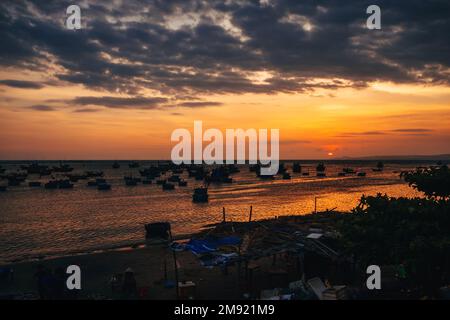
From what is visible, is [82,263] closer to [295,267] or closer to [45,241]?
[45,241]

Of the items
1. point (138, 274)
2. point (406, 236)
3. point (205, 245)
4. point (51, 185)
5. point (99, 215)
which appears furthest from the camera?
point (51, 185)

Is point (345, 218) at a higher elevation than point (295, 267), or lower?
higher

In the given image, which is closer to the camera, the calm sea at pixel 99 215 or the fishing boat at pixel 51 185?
the calm sea at pixel 99 215

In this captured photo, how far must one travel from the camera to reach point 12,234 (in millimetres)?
38188

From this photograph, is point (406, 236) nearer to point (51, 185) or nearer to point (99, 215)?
point (99, 215)

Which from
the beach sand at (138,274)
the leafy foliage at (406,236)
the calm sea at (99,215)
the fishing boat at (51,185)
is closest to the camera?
the leafy foliage at (406,236)

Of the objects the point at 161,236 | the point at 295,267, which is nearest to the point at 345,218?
the point at 295,267

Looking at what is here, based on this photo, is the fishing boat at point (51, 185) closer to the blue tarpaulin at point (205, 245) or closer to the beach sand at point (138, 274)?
the beach sand at point (138, 274)

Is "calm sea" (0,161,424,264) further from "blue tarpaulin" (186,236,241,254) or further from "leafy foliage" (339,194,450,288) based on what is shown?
"leafy foliage" (339,194,450,288)

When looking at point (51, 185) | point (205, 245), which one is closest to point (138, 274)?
point (205, 245)

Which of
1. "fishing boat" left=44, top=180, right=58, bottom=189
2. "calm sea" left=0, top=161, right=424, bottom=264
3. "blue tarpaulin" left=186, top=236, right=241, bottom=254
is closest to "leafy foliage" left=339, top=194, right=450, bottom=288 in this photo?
"blue tarpaulin" left=186, top=236, right=241, bottom=254

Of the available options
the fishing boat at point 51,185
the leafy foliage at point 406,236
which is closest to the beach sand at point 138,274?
the leafy foliage at point 406,236
